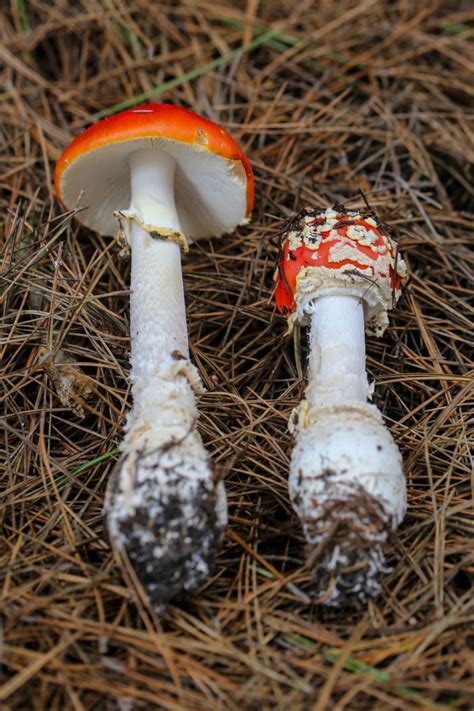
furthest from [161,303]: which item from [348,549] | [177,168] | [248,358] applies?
[348,549]

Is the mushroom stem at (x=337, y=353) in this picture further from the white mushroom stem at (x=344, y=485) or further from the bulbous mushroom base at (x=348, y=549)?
the bulbous mushroom base at (x=348, y=549)

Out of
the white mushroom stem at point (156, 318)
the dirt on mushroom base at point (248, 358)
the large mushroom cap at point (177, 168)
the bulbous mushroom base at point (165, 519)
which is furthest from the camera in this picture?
the large mushroom cap at point (177, 168)

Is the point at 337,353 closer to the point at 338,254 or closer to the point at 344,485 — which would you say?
the point at 338,254

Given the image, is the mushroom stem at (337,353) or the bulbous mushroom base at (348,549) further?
the mushroom stem at (337,353)

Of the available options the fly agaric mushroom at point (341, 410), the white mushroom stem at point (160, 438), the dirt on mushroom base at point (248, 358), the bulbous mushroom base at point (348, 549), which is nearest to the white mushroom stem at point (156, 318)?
the white mushroom stem at point (160, 438)

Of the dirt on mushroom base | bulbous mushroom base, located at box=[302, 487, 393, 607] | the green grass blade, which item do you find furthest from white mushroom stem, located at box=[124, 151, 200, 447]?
the green grass blade

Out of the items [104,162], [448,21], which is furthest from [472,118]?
[104,162]
